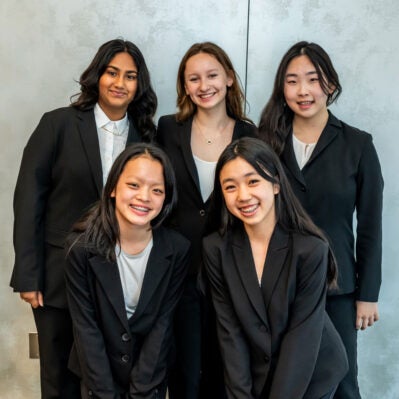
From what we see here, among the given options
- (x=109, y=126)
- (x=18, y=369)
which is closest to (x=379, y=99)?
(x=109, y=126)

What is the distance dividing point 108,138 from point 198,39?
66cm

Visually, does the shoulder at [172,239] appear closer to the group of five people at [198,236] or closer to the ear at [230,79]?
the group of five people at [198,236]

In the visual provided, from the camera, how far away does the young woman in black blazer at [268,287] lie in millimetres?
1806

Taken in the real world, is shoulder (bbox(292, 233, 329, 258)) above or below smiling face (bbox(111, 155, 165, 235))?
below

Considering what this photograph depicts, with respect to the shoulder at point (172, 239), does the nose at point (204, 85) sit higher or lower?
higher

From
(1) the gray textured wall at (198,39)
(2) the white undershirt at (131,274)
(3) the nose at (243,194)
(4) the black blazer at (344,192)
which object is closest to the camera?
(3) the nose at (243,194)

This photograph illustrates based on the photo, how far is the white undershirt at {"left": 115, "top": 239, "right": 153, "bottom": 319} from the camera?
6.49 ft

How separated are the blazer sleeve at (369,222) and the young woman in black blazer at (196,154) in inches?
17.4

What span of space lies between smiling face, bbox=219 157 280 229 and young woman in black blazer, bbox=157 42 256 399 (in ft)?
0.69

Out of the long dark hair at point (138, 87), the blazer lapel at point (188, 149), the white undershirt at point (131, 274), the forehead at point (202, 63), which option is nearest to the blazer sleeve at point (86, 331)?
the white undershirt at point (131, 274)

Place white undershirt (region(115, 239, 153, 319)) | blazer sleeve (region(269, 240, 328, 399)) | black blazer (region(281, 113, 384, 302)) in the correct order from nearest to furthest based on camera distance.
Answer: blazer sleeve (region(269, 240, 328, 399)), white undershirt (region(115, 239, 153, 319)), black blazer (region(281, 113, 384, 302))

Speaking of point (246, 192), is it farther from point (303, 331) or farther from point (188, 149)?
point (303, 331)

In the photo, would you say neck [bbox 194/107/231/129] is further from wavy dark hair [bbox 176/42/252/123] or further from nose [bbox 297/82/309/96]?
nose [bbox 297/82/309/96]

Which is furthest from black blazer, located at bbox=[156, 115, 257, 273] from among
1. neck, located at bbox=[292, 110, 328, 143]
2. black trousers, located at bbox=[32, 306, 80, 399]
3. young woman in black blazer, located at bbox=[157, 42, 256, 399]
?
black trousers, located at bbox=[32, 306, 80, 399]
